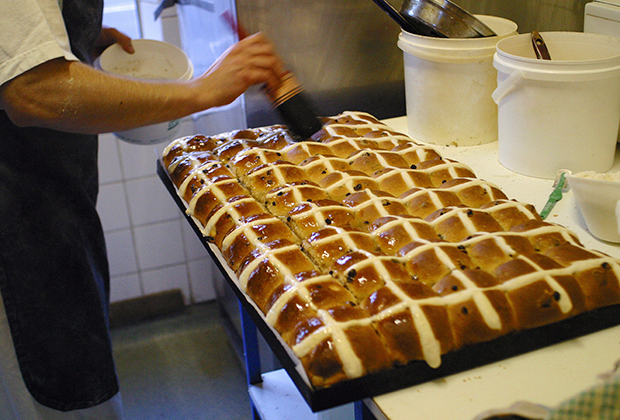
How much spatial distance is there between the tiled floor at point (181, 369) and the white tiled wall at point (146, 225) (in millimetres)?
154

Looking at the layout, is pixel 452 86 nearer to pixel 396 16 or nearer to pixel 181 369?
pixel 396 16

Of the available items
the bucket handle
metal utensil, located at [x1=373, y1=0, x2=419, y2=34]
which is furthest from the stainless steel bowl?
the bucket handle

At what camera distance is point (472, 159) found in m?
1.46

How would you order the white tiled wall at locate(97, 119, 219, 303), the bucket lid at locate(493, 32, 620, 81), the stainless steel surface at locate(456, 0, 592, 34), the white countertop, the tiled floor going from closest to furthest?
the white countertop, the bucket lid at locate(493, 32, 620, 81), the stainless steel surface at locate(456, 0, 592, 34), the tiled floor, the white tiled wall at locate(97, 119, 219, 303)

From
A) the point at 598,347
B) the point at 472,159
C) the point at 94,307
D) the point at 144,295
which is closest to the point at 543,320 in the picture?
the point at 598,347

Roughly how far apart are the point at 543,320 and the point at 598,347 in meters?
0.09

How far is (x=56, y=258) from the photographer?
1292 mm

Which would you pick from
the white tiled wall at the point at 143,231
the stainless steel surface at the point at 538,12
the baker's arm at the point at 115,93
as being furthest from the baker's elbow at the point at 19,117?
the stainless steel surface at the point at 538,12

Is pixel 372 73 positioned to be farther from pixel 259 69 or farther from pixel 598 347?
pixel 598 347

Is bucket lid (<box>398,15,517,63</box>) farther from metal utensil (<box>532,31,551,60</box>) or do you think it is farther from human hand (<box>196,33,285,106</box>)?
human hand (<box>196,33,285,106</box>)

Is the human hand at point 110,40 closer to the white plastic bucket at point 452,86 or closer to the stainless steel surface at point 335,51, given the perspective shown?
the stainless steel surface at point 335,51

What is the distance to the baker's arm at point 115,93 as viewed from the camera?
972 millimetres

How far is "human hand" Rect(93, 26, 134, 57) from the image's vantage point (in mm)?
1472

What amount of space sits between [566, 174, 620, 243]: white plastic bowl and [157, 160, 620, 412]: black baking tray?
22 cm
